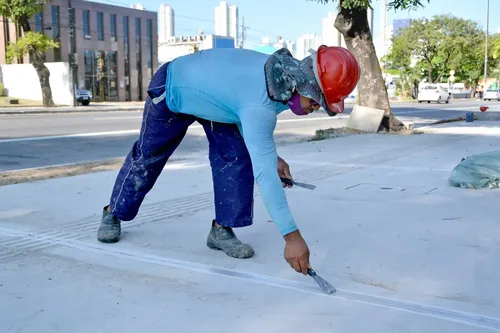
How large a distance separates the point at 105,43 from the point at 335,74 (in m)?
49.9

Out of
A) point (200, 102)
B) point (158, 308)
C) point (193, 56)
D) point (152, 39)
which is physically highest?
point (152, 39)

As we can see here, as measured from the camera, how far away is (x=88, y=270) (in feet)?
10.5

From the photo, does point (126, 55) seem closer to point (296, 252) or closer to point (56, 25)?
point (56, 25)

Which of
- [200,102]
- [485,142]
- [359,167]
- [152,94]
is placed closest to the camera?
[200,102]

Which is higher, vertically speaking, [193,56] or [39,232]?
[193,56]

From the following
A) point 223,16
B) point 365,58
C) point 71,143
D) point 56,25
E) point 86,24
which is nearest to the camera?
point 71,143

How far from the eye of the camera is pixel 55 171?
7262mm

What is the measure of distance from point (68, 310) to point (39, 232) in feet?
4.85

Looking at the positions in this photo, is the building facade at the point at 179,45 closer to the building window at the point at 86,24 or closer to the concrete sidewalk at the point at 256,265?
the building window at the point at 86,24

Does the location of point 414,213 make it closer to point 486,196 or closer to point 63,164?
point 486,196

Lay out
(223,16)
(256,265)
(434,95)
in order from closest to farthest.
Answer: (256,265) → (434,95) → (223,16)

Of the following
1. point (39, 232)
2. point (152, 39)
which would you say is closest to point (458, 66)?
point (152, 39)

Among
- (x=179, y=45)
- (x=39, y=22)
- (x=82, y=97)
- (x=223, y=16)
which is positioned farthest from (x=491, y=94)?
(x=179, y=45)

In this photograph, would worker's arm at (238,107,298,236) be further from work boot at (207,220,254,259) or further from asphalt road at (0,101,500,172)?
asphalt road at (0,101,500,172)
